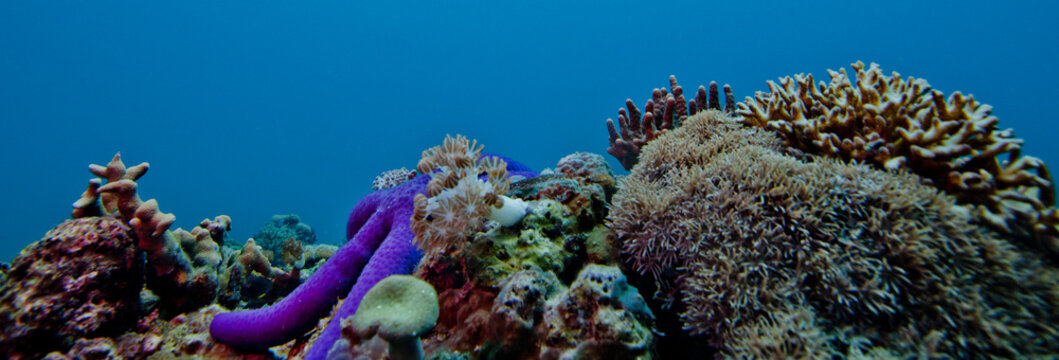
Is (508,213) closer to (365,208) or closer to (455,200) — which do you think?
(455,200)

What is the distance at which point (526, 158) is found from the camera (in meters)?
116

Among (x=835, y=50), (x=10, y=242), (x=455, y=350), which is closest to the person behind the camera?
(x=455, y=350)

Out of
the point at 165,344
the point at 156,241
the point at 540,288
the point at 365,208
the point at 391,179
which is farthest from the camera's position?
the point at 391,179

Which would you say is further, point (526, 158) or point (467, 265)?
point (526, 158)

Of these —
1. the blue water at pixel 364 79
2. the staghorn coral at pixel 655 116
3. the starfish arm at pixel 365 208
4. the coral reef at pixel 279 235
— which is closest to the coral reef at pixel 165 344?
the starfish arm at pixel 365 208

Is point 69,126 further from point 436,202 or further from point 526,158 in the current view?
point 436,202

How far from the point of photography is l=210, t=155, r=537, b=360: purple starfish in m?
3.21

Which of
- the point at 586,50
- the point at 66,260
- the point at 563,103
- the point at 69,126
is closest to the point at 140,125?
the point at 69,126

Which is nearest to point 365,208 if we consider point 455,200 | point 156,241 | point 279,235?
point 156,241

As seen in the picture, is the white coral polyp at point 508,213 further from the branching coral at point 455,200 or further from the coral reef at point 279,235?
the coral reef at point 279,235

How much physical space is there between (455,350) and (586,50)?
148387 millimetres

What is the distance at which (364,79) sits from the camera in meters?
145

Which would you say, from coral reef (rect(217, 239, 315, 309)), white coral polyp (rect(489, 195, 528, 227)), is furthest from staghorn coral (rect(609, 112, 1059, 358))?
coral reef (rect(217, 239, 315, 309))

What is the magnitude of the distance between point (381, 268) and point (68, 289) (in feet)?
6.71
